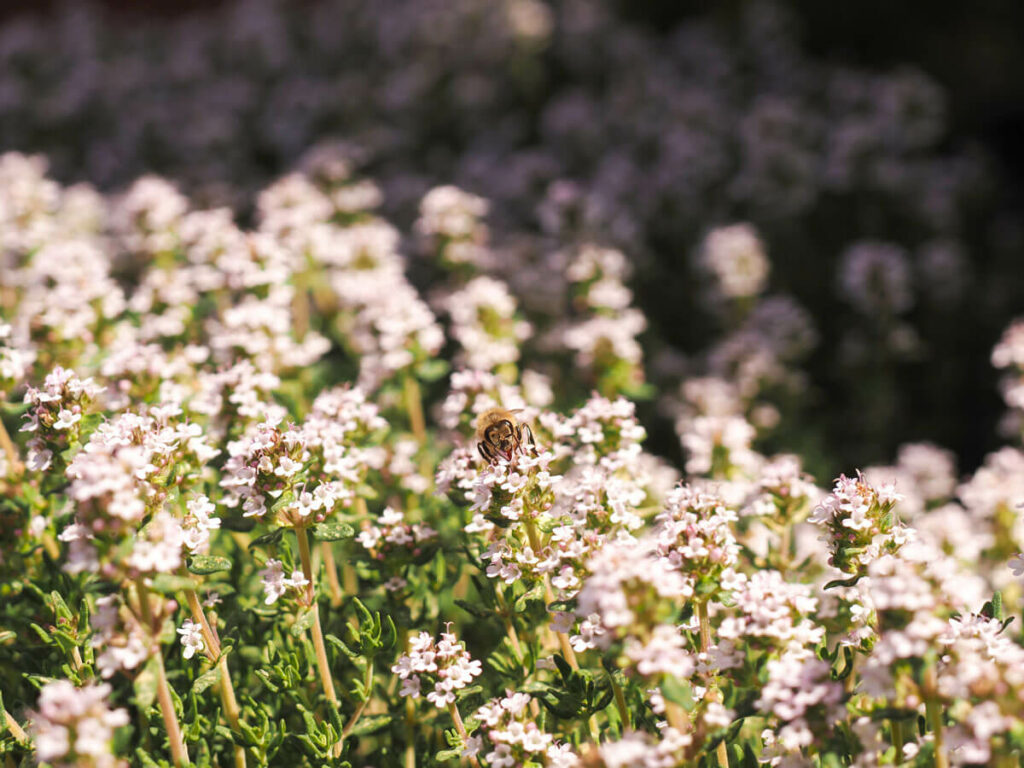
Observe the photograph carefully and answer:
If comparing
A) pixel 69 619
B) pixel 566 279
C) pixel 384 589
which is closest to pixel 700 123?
pixel 566 279

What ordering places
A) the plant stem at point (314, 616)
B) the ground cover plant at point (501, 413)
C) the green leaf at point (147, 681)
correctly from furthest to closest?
1. the plant stem at point (314, 616)
2. the ground cover plant at point (501, 413)
3. the green leaf at point (147, 681)

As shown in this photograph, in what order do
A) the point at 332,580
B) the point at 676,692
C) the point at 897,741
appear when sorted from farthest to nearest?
the point at 332,580 → the point at 897,741 → the point at 676,692

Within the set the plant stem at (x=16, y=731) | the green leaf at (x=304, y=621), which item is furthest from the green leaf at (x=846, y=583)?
the plant stem at (x=16, y=731)

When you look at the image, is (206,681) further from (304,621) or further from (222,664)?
(304,621)

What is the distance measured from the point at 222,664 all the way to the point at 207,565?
0.32 m

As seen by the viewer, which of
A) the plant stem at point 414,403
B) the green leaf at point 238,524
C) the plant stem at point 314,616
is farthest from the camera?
the plant stem at point 414,403

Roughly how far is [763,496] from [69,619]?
7.84 feet

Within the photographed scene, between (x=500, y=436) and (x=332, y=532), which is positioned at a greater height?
(x=500, y=436)

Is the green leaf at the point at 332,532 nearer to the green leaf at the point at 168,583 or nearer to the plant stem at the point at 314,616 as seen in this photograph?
the plant stem at the point at 314,616

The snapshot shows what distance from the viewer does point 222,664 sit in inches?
109

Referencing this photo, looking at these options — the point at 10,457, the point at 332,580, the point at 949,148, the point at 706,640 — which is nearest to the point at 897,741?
the point at 706,640

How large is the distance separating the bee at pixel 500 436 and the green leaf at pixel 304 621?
2.40 ft

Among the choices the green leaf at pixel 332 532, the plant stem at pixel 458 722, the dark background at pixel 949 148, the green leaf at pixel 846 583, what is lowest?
the plant stem at pixel 458 722

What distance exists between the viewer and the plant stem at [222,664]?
2736 mm
